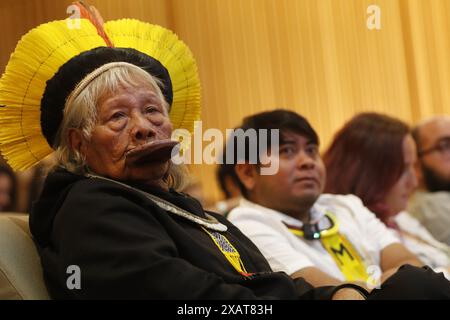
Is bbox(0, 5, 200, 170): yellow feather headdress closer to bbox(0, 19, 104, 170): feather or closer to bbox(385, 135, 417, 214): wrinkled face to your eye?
bbox(0, 19, 104, 170): feather

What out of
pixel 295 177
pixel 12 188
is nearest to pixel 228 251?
pixel 295 177

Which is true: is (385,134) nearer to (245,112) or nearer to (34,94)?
(245,112)

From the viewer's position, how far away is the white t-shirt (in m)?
1.99

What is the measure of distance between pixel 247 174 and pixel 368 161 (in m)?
0.54

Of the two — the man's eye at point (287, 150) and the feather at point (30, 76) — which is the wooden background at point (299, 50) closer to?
the man's eye at point (287, 150)

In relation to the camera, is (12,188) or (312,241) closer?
(312,241)

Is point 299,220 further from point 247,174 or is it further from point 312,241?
point 247,174

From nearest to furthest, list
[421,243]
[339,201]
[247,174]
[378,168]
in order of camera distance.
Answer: [247,174] < [339,201] < [378,168] < [421,243]

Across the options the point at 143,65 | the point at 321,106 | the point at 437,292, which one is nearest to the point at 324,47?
the point at 321,106

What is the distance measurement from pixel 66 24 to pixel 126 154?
1.08 ft

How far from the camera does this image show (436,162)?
290 centimetres

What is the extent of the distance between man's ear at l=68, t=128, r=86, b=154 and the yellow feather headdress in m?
0.09

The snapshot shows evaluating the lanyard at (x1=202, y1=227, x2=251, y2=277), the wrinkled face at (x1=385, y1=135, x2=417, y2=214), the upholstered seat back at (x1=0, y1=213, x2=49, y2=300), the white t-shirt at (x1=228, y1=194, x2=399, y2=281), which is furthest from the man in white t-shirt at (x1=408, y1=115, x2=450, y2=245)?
the upholstered seat back at (x1=0, y1=213, x2=49, y2=300)
